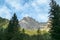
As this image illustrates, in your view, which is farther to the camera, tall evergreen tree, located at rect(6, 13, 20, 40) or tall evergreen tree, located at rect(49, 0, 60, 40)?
tall evergreen tree, located at rect(6, 13, 20, 40)

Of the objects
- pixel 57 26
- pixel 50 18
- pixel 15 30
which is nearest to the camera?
pixel 57 26

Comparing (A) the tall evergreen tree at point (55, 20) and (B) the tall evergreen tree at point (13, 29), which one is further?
(B) the tall evergreen tree at point (13, 29)

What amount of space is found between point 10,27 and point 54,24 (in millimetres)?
26071

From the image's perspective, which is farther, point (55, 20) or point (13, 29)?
point (13, 29)

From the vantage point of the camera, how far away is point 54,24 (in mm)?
41000

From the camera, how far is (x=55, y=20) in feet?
134

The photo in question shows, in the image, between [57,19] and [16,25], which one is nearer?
[57,19]

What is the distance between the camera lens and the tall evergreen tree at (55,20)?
130ft

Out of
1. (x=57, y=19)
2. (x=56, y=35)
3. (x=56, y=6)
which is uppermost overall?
(x=56, y=6)

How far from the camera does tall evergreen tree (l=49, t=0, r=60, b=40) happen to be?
130ft

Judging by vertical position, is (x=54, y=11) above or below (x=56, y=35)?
above

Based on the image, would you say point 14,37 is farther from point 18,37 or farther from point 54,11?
point 54,11

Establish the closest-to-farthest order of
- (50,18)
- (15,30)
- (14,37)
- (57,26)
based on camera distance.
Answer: (57,26)
(50,18)
(14,37)
(15,30)

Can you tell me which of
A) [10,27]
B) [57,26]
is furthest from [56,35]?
[10,27]
